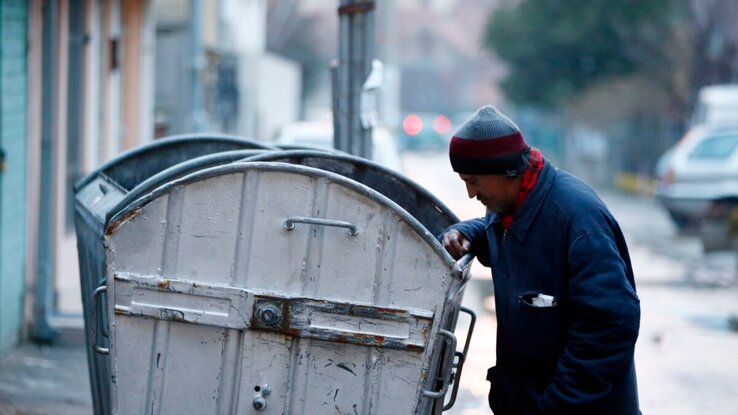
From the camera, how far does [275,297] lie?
382 centimetres

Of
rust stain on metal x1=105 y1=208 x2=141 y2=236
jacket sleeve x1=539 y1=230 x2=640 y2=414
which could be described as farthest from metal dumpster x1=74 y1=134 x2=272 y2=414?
jacket sleeve x1=539 y1=230 x2=640 y2=414

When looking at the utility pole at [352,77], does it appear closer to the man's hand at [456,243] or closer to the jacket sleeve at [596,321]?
the man's hand at [456,243]

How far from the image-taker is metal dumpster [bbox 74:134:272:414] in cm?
502

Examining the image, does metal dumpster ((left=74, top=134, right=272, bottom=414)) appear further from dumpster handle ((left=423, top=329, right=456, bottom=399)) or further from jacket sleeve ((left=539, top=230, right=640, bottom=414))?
jacket sleeve ((left=539, top=230, right=640, bottom=414))

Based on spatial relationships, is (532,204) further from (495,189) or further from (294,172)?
(294,172)

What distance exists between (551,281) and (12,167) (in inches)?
226

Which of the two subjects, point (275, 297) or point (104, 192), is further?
point (104, 192)

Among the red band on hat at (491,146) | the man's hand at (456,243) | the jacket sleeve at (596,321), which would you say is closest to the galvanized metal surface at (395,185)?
the man's hand at (456,243)

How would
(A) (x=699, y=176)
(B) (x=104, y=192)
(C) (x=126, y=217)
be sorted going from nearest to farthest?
(C) (x=126, y=217)
(B) (x=104, y=192)
(A) (x=699, y=176)

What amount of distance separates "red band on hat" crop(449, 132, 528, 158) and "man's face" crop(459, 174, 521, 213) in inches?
2.9

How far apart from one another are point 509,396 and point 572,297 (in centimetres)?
50

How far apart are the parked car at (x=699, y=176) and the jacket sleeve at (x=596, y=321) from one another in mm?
15761

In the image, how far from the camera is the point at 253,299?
3.84 m

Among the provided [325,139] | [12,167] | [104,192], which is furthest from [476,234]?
[325,139]
